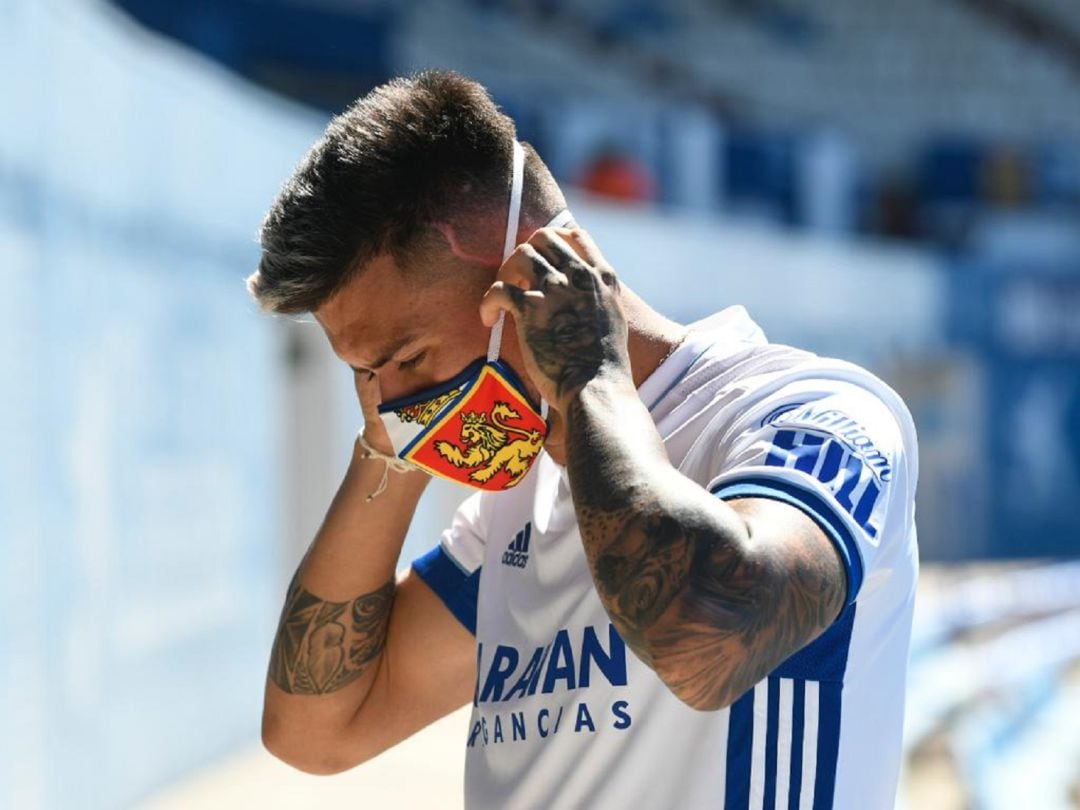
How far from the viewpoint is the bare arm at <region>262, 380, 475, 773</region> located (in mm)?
2289

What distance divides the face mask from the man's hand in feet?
0.43

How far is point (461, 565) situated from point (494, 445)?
0.29 m

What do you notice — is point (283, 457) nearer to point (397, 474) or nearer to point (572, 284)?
point (397, 474)

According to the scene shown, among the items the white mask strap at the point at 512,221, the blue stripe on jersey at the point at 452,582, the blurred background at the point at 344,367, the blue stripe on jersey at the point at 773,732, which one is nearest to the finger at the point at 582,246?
the white mask strap at the point at 512,221

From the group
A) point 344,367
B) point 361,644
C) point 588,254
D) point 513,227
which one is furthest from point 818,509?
point 344,367

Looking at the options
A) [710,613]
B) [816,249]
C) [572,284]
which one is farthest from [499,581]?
[816,249]

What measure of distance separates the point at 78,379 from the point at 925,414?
1390 cm

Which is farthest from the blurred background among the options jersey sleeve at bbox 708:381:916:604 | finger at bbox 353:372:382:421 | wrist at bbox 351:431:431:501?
jersey sleeve at bbox 708:381:916:604

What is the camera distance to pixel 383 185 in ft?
6.11

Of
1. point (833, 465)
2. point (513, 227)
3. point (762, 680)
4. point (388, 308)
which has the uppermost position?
point (513, 227)

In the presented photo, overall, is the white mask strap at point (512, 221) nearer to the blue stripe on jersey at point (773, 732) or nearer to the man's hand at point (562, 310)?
the man's hand at point (562, 310)

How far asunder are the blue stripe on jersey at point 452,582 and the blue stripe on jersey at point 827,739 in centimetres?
61

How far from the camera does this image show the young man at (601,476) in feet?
5.02

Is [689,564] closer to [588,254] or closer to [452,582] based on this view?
[588,254]
